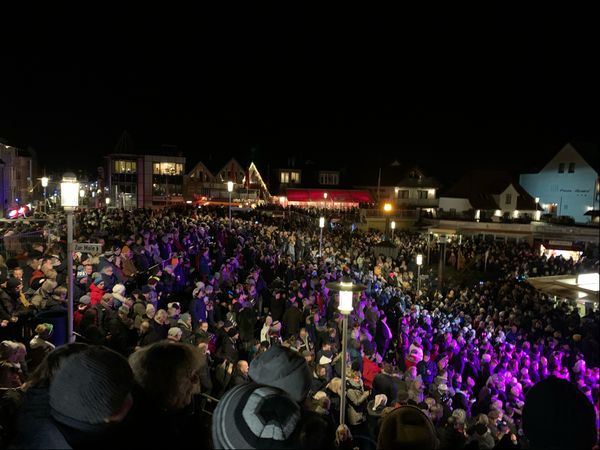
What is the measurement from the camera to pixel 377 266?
63.4 ft

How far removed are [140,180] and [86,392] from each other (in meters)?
51.3

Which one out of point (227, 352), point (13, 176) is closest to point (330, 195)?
point (13, 176)

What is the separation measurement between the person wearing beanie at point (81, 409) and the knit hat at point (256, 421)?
0.44 metres

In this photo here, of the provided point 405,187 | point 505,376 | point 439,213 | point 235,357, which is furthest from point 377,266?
point 405,187

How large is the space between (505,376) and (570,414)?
711 centimetres

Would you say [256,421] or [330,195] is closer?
[256,421]

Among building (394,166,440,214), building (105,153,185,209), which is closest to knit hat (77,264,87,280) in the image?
building (105,153,185,209)

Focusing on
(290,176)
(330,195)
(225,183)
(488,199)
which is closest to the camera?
(488,199)

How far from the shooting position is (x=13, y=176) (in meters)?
49.8

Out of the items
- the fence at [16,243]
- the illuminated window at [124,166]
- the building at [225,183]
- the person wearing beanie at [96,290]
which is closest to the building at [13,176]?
the illuminated window at [124,166]

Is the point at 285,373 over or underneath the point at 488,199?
underneath

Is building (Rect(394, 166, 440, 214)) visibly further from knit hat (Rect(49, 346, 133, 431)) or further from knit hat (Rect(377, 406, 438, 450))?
knit hat (Rect(49, 346, 133, 431))

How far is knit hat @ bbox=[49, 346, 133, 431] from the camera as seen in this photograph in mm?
1916

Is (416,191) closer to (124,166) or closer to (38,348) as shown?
(124,166)
